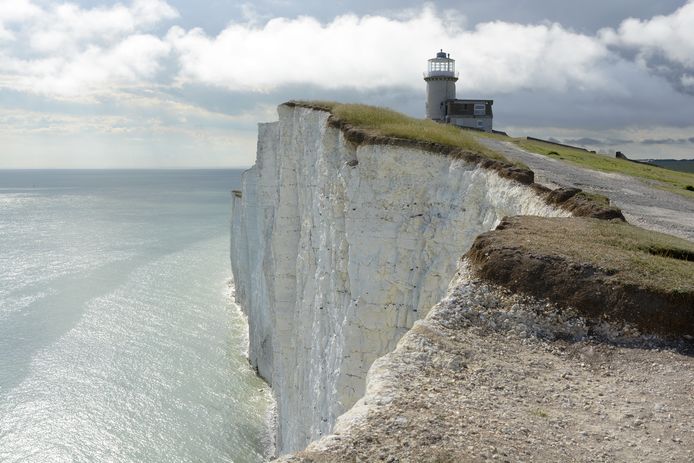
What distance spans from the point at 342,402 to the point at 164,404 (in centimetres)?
1486

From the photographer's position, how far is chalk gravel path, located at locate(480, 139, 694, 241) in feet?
54.9

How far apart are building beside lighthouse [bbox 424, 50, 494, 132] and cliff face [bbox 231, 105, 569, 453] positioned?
27.7 metres

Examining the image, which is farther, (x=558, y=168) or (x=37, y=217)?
(x=37, y=217)

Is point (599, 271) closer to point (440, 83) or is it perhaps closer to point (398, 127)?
point (398, 127)

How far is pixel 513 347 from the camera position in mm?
8258

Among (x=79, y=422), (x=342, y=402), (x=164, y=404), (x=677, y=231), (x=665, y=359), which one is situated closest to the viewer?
(x=665, y=359)

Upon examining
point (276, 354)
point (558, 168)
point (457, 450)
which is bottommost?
point (276, 354)

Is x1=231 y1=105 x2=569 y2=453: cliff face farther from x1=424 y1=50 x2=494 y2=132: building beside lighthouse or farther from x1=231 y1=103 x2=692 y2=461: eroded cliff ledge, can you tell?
x1=424 y1=50 x2=494 y2=132: building beside lighthouse

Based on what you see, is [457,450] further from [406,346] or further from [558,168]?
[558,168]

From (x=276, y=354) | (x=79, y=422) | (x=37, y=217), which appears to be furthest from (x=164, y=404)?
(x=37, y=217)

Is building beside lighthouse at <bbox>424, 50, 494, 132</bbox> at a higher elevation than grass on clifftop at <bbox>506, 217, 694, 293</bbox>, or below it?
higher

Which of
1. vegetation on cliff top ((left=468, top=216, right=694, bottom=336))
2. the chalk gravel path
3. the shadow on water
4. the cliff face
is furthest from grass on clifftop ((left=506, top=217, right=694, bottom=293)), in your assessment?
the shadow on water

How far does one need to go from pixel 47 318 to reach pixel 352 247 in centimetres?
3117

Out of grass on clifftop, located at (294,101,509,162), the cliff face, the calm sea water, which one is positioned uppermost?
grass on clifftop, located at (294,101,509,162)
